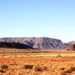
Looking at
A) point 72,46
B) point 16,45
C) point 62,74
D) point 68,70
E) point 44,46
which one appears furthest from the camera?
point 44,46

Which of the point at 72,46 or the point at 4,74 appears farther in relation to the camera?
the point at 72,46

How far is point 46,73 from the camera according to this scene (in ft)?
67.0

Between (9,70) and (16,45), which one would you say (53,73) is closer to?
(9,70)

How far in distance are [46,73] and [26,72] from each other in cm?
170

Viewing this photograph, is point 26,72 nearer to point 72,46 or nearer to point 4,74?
point 4,74

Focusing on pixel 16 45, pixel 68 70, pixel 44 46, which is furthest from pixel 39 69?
pixel 44 46

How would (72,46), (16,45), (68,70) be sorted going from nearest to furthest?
(68,70) < (72,46) < (16,45)

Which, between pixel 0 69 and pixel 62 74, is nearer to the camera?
pixel 62 74

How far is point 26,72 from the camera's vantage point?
21266 millimetres

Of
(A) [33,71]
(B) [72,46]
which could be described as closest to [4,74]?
(A) [33,71]

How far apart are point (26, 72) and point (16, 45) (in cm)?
10628

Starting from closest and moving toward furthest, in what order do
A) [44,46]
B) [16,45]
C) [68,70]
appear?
[68,70]
[16,45]
[44,46]

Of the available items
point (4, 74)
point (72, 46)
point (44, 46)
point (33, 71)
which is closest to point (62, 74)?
point (33, 71)

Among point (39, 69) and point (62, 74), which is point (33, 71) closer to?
point (39, 69)
